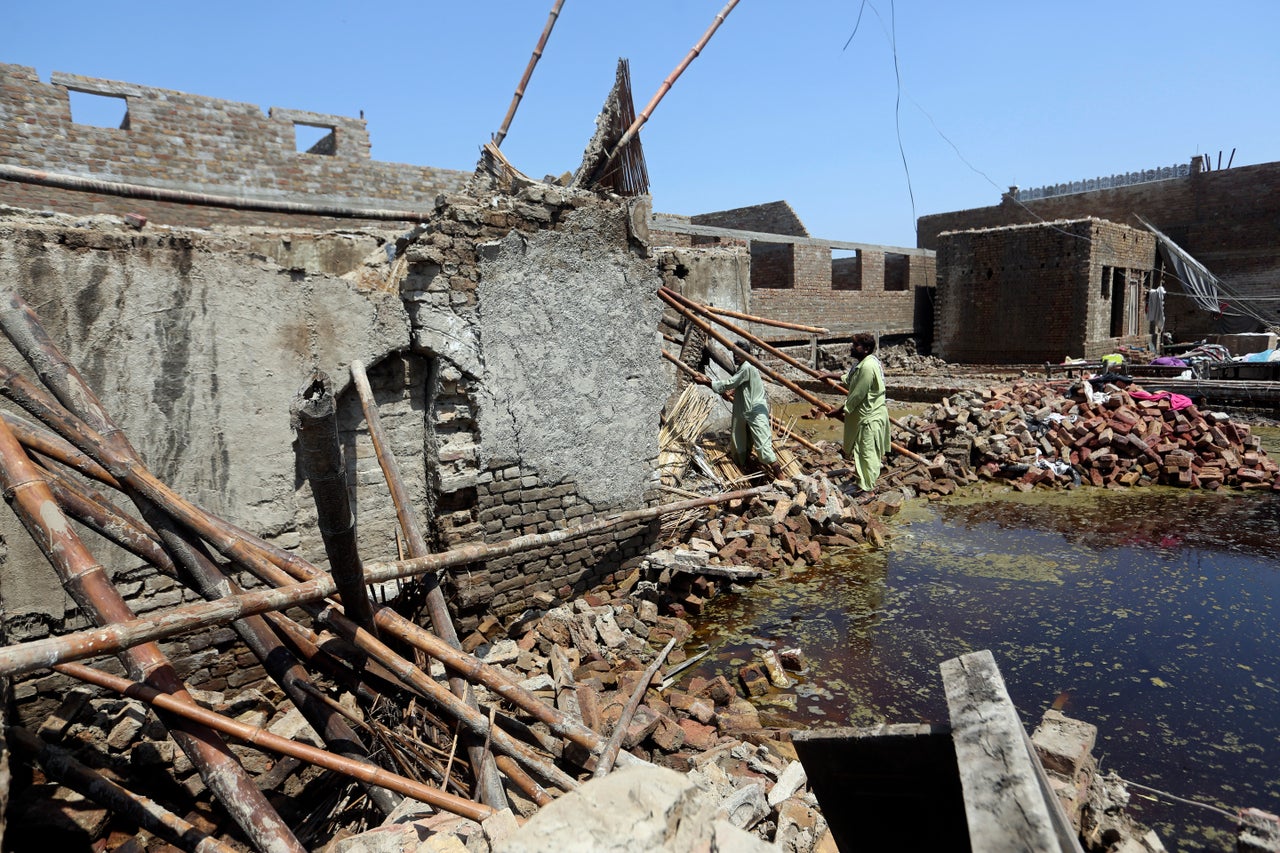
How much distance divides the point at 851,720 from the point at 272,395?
379 centimetres

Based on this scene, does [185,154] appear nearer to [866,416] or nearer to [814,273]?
[866,416]

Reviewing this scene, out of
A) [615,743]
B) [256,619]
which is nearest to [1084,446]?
[615,743]

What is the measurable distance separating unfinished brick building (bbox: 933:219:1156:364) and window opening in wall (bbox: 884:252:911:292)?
104 inches

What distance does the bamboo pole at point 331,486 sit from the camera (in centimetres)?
238

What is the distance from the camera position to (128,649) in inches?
93.9

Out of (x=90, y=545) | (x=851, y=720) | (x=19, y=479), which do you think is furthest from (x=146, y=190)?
(x=851, y=720)

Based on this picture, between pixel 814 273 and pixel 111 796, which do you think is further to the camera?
pixel 814 273

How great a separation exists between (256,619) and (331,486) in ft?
3.10

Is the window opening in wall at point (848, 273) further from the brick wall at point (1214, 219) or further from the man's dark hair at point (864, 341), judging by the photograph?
the man's dark hair at point (864, 341)

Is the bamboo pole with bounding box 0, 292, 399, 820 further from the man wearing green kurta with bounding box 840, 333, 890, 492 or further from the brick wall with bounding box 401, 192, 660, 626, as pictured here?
the man wearing green kurta with bounding box 840, 333, 890, 492

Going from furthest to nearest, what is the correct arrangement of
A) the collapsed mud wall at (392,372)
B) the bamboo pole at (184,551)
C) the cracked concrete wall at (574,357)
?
1. the cracked concrete wall at (574,357)
2. the collapsed mud wall at (392,372)
3. the bamboo pole at (184,551)

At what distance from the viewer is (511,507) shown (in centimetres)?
521

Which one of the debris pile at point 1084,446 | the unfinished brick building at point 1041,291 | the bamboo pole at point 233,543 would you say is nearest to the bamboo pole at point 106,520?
the bamboo pole at point 233,543

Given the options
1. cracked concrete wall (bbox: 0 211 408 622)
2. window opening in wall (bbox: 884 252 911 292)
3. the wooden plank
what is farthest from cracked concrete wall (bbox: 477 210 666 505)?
window opening in wall (bbox: 884 252 911 292)
